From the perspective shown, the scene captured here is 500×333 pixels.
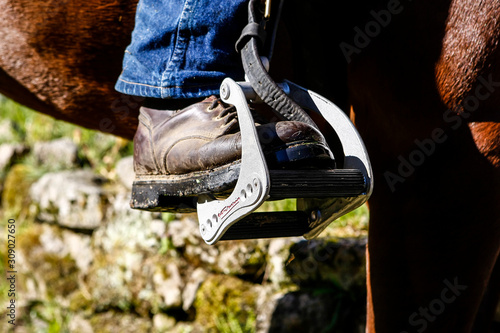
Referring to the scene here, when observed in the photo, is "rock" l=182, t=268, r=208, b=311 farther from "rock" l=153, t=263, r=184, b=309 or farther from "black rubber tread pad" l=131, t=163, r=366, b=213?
"black rubber tread pad" l=131, t=163, r=366, b=213

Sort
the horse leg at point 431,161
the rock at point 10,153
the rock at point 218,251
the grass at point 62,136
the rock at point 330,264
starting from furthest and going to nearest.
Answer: the rock at point 10,153
the grass at point 62,136
the rock at point 218,251
the rock at point 330,264
the horse leg at point 431,161

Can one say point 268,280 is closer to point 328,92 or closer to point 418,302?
point 418,302

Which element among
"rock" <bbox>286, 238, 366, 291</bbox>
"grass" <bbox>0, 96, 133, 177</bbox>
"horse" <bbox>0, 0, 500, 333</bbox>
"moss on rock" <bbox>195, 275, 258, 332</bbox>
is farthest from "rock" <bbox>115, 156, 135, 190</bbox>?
"horse" <bbox>0, 0, 500, 333</bbox>

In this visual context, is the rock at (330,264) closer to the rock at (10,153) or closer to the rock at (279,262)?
the rock at (279,262)

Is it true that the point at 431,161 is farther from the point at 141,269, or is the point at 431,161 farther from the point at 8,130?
the point at 8,130

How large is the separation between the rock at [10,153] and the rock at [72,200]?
0.81 metres

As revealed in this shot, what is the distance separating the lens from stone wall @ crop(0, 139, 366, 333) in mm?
2180

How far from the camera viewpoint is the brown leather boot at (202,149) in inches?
38.1

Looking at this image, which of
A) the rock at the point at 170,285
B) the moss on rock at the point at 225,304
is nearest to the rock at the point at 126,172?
the rock at the point at 170,285

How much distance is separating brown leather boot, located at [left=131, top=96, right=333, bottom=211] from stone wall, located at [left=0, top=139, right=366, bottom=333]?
0.64 m

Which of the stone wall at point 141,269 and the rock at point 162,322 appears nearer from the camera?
the stone wall at point 141,269

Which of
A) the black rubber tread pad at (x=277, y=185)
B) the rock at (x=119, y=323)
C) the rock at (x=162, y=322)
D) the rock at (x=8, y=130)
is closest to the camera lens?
the black rubber tread pad at (x=277, y=185)

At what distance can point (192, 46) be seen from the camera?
112 centimetres

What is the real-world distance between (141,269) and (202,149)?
1884 mm
